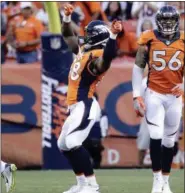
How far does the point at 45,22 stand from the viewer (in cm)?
1362

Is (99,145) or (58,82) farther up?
(58,82)

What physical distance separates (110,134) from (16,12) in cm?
282

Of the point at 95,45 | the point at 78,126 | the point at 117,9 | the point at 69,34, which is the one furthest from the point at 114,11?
the point at 78,126

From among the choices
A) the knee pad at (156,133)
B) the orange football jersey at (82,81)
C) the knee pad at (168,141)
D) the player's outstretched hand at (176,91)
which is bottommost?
the knee pad at (168,141)

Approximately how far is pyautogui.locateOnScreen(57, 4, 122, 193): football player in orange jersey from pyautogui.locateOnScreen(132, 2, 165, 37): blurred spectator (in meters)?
4.95

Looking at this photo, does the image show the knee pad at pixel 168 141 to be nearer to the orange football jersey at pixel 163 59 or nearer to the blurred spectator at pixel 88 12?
the orange football jersey at pixel 163 59

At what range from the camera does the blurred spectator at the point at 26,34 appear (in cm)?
Answer: 1258

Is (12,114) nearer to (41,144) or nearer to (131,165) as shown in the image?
(41,144)

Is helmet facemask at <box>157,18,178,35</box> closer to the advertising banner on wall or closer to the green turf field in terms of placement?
the green turf field

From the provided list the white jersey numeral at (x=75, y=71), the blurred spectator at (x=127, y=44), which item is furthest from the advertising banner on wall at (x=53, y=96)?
the white jersey numeral at (x=75, y=71)

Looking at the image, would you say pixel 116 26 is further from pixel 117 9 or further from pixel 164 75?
pixel 117 9

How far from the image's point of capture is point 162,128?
822 centimetres

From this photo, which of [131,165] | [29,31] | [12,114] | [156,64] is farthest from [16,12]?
[156,64]

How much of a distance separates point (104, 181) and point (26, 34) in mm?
3823
